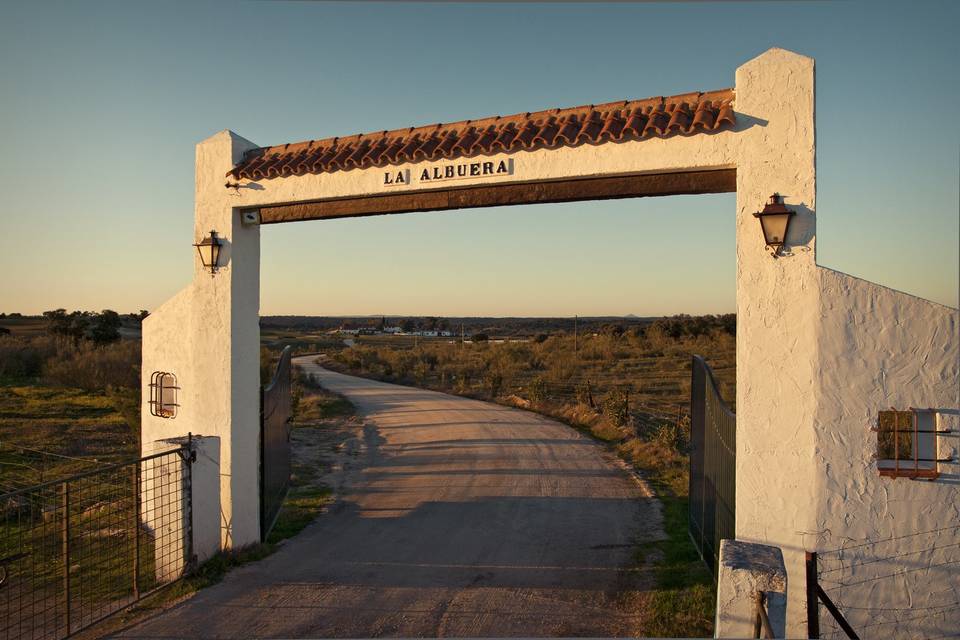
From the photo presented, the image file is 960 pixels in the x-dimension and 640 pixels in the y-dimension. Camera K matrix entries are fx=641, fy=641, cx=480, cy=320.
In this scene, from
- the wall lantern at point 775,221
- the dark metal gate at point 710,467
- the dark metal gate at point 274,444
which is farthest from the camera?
the dark metal gate at point 274,444

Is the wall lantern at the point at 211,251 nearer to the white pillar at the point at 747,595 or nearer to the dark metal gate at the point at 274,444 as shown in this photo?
the dark metal gate at the point at 274,444

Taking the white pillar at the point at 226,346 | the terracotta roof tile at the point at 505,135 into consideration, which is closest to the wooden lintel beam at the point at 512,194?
the terracotta roof tile at the point at 505,135

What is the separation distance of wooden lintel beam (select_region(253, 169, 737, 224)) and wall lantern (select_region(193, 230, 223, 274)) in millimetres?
566

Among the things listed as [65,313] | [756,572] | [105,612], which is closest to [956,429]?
[756,572]

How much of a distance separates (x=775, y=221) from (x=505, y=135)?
2685 mm

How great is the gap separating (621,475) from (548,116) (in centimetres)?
745

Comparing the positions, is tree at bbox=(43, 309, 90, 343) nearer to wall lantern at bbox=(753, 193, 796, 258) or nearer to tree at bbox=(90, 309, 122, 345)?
tree at bbox=(90, 309, 122, 345)

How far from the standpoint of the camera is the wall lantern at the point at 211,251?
738 cm

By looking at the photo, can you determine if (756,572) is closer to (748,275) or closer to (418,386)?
(748,275)

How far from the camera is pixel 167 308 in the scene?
805 cm

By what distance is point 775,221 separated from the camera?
5.05 meters

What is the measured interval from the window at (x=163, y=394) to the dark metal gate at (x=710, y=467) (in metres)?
6.28

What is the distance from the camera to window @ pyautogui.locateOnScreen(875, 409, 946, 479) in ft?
15.6

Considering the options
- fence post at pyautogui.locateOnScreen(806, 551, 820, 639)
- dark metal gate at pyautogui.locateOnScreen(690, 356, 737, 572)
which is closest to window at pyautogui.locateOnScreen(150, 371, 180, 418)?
dark metal gate at pyautogui.locateOnScreen(690, 356, 737, 572)
